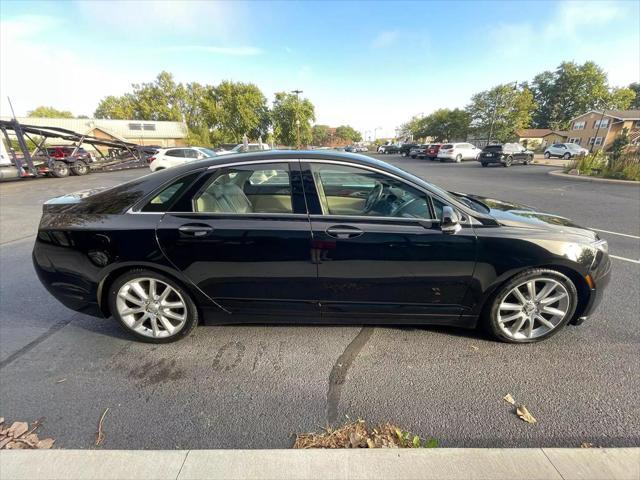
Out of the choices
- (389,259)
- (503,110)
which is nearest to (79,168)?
(389,259)

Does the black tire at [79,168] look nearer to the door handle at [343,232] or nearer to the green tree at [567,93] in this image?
the door handle at [343,232]

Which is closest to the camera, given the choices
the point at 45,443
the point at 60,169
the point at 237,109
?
the point at 45,443

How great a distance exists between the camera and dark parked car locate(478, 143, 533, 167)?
2145cm

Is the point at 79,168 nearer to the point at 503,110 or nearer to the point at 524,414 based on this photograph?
the point at 524,414

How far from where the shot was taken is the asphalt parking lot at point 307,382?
1.82 m

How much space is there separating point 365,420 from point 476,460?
0.62 meters

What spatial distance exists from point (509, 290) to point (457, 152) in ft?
90.7

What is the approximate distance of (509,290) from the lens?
2.37 metres

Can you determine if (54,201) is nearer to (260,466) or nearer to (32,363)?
(32,363)

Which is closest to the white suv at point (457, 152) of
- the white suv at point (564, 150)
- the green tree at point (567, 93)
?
the white suv at point (564, 150)

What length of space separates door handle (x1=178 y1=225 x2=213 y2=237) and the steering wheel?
4.84ft

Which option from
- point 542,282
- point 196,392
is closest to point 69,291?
point 196,392

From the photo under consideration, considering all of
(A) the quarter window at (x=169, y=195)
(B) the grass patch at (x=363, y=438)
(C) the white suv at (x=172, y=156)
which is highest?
(A) the quarter window at (x=169, y=195)

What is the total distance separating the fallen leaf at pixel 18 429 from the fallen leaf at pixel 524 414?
311cm
